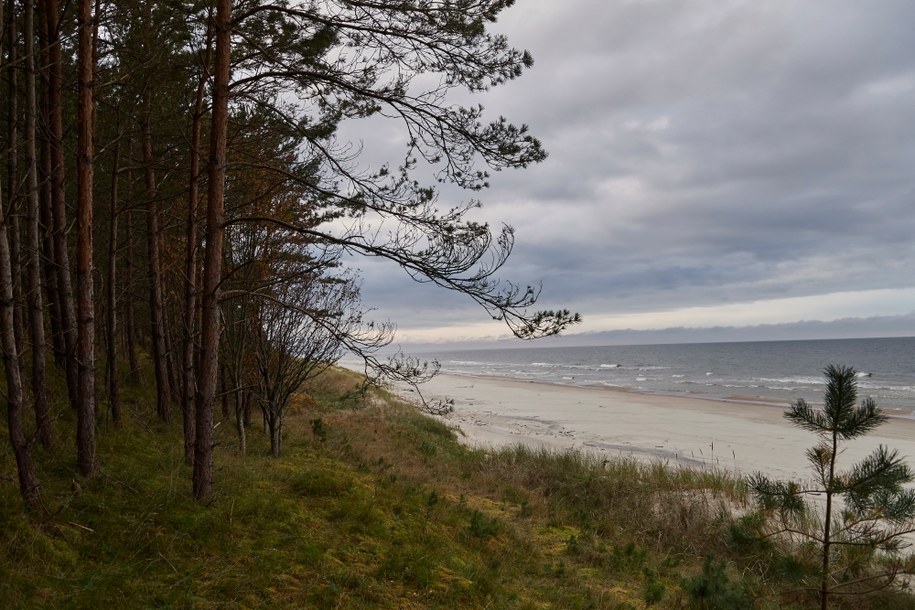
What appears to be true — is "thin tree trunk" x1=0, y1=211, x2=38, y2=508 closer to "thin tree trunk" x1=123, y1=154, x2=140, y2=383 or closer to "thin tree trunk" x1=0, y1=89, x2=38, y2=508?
"thin tree trunk" x1=0, y1=89, x2=38, y2=508

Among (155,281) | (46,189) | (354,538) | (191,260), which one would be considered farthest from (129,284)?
(354,538)

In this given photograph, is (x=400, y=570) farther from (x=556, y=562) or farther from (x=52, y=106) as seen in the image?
(x=52, y=106)

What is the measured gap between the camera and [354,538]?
270 inches

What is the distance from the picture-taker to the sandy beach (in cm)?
1945

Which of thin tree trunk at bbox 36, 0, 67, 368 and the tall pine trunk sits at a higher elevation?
thin tree trunk at bbox 36, 0, 67, 368

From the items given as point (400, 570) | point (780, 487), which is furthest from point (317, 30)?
point (780, 487)

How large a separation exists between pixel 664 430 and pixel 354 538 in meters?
21.4

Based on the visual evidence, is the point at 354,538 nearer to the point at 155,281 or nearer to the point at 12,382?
the point at 12,382

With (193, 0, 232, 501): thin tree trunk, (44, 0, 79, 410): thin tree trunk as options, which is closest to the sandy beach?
(193, 0, 232, 501): thin tree trunk

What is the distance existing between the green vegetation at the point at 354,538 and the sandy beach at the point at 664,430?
6.13m

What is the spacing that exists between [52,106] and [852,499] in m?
8.76

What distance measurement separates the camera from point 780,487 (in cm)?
549

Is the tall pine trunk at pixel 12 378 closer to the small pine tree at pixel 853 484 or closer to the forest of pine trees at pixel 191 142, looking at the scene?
the forest of pine trees at pixel 191 142

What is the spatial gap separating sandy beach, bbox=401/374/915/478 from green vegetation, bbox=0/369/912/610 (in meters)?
6.13
